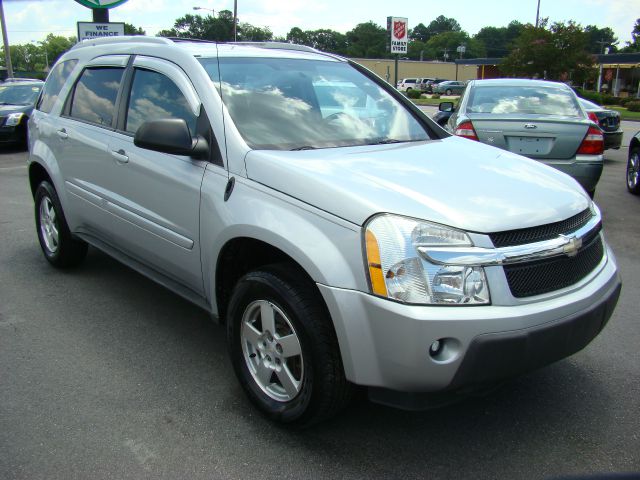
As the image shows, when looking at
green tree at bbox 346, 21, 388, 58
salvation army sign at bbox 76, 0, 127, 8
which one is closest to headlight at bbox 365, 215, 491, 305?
salvation army sign at bbox 76, 0, 127, 8

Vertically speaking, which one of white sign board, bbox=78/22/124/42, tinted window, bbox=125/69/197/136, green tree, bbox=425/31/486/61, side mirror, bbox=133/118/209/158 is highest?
green tree, bbox=425/31/486/61

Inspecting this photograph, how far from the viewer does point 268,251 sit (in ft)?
10.3

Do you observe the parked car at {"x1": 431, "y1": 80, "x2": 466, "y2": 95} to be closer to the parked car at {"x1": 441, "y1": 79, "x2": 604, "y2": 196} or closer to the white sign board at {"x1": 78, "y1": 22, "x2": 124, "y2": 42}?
the white sign board at {"x1": 78, "y1": 22, "x2": 124, "y2": 42}

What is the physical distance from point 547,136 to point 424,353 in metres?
4.99

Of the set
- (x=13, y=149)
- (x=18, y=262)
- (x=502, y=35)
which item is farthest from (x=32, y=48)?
(x=18, y=262)

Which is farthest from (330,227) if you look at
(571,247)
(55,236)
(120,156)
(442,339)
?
(55,236)

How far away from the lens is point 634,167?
8.84 meters

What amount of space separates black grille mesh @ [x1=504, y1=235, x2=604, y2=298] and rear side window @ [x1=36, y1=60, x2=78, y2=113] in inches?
157

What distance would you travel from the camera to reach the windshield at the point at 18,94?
49.1ft

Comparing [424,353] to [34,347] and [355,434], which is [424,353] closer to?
[355,434]

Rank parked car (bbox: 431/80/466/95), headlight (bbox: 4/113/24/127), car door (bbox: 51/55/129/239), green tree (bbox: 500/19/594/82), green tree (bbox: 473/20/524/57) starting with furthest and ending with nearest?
green tree (bbox: 473/20/524/57)
parked car (bbox: 431/80/466/95)
green tree (bbox: 500/19/594/82)
headlight (bbox: 4/113/24/127)
car door (bbox: 51/55/129/239)

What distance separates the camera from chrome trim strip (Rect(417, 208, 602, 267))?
7.98 ft

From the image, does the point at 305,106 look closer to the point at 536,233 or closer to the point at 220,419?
the point at 536,233

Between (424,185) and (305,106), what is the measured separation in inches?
46.2
